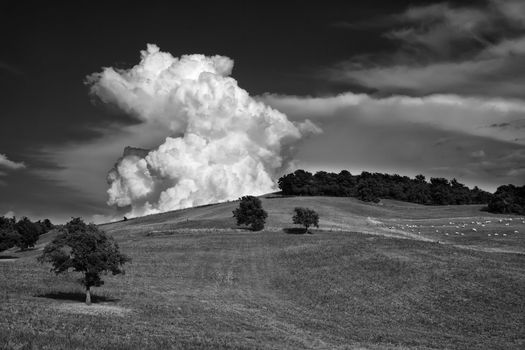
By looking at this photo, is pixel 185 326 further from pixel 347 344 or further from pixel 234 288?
pixel 234 288

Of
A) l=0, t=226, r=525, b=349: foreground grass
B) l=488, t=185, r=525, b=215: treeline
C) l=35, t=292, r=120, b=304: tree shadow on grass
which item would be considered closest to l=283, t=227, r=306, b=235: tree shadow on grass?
l=0, t=226, r=525, b=349: foreground grass

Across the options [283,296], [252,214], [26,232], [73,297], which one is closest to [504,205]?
[252,214]

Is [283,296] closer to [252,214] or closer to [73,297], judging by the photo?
[73,297]

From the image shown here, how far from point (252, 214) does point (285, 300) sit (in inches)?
2419

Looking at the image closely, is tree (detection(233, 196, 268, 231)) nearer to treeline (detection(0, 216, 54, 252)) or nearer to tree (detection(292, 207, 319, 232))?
tree (detection(292, 207, 319, 232))

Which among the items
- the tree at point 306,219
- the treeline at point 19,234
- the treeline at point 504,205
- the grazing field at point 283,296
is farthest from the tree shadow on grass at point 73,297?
the treeline at point 504,205

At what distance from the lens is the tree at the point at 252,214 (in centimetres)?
11538

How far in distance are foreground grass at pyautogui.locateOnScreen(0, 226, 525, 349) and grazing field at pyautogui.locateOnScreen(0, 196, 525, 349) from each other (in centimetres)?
12

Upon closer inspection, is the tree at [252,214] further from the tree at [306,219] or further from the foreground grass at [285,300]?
the foreground grass at [285,300]

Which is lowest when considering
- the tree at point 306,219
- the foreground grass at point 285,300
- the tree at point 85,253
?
the foreground grass at point 285,300

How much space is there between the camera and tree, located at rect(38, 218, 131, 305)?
44938 millimetres

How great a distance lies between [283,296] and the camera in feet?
191

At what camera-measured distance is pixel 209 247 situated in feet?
314

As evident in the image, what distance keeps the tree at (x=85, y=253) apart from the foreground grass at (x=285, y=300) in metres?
3.08
